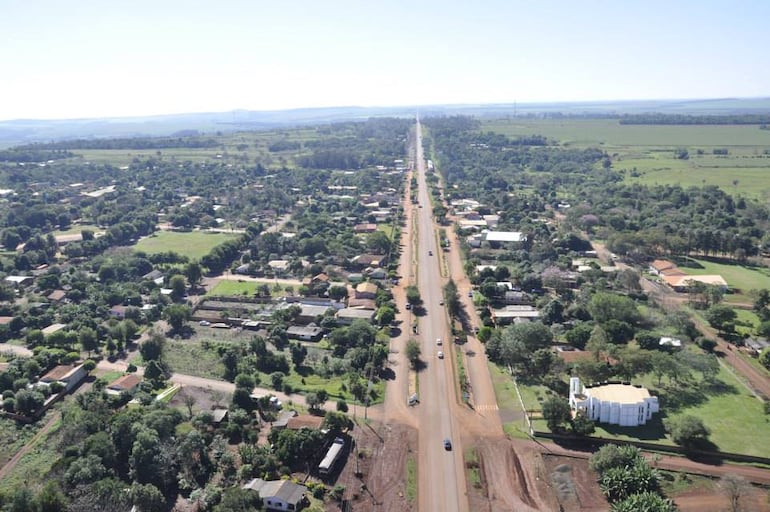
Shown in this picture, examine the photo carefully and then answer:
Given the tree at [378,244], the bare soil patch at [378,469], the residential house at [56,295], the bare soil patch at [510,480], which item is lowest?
the bare soil patch at [510,480]

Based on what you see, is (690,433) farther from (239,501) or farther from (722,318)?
(239,501)

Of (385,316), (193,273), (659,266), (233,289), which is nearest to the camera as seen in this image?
(385,316)

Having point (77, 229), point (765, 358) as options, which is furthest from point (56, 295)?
point (765, 358)

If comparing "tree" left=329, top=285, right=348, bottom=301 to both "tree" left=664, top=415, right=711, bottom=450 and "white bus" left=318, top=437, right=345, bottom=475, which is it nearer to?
"white bus" left=318, top=437, right=345, bottom=475

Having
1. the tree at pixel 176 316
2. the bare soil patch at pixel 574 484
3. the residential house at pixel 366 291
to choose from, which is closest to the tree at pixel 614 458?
the bare soil patch at pixel 574 484

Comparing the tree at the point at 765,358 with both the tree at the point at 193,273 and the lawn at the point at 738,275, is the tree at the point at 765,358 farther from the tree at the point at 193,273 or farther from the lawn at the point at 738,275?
the tree at the point at 193,273

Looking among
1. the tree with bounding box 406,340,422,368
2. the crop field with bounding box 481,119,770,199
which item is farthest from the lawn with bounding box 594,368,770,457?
the crop field with bounding box 481,119,770,199
